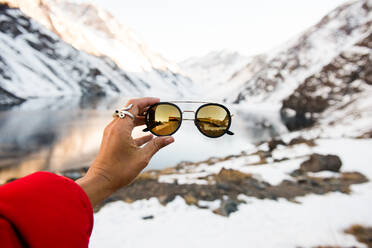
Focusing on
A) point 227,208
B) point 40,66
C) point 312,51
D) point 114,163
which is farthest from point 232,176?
point 312,51

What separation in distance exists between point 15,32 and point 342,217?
4318 inches

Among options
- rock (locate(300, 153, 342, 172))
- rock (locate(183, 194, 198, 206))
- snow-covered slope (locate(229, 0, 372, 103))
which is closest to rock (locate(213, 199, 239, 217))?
rock (locate(183, 194, 198, 206))

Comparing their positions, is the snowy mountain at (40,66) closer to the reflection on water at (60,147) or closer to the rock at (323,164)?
the reflection on water at (60,147)

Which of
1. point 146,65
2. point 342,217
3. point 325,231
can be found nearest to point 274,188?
point 342,217

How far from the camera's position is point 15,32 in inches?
3147

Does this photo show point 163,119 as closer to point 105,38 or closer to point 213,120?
point 213,120

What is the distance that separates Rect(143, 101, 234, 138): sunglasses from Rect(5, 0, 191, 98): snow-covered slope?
117 metres

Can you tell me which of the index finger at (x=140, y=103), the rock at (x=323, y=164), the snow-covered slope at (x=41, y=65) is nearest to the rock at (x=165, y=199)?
the index finger at (x=140, y=103)

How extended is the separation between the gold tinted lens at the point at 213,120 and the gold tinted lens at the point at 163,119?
45cm

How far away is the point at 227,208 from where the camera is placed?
17.6ft

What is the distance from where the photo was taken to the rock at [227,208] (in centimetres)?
517

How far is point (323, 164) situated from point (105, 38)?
180 meters

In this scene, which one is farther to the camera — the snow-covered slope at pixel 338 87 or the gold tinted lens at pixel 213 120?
the snow-covered slope at pixel 338 87

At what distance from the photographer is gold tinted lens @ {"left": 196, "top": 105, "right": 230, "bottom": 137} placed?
314 centimetres
